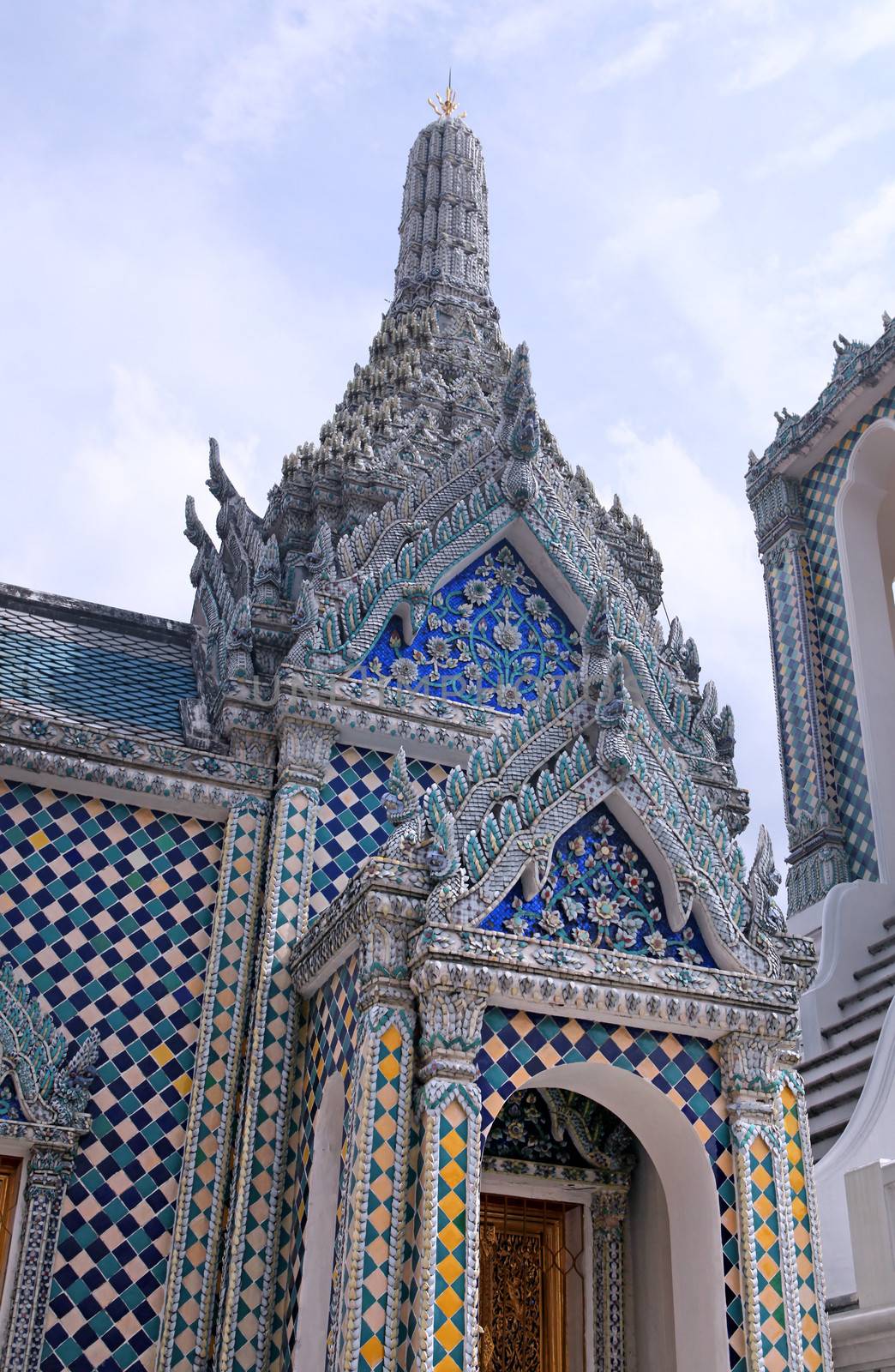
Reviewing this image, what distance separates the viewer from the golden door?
8.54 meters

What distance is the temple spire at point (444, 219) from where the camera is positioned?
1502 cm

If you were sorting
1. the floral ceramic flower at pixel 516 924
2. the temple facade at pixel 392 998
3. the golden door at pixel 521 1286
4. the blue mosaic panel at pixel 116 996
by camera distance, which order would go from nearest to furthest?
the temple facade at pixel 392 998 < the floral ceramic flower at pixel 516 924 < the blue mosaic panel at pixel 116 996 < the golden door at pixel 521 1286

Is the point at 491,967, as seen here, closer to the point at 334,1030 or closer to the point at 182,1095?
the point at 334,1030

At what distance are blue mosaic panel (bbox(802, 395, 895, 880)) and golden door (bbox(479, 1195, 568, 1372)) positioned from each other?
8.59 m

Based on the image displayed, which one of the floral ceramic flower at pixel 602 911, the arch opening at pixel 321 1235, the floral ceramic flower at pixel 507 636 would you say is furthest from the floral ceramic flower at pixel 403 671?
the arch opening at pixel 321 1235

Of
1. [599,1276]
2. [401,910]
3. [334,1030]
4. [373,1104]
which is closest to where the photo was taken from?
[373,1104]

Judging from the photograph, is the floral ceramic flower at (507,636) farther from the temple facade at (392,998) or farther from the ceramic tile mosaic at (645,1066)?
the ceramic tile mosaic at (645,1066)

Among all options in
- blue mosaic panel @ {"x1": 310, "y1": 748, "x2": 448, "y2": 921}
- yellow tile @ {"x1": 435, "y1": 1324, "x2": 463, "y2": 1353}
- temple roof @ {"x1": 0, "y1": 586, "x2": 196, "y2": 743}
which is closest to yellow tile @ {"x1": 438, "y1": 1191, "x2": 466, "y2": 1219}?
yellow tile @ {"x1": 435, "y1": 1324, "x2": 463, "y2": 1353}

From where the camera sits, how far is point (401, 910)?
7.41m

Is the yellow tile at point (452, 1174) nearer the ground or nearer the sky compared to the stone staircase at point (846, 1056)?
nearer the ground

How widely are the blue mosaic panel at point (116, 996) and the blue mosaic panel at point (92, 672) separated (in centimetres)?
73

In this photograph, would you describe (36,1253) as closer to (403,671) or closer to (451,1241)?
(451,1241)

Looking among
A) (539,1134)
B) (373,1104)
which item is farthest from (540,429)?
(373,1104)

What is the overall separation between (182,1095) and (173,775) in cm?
198
